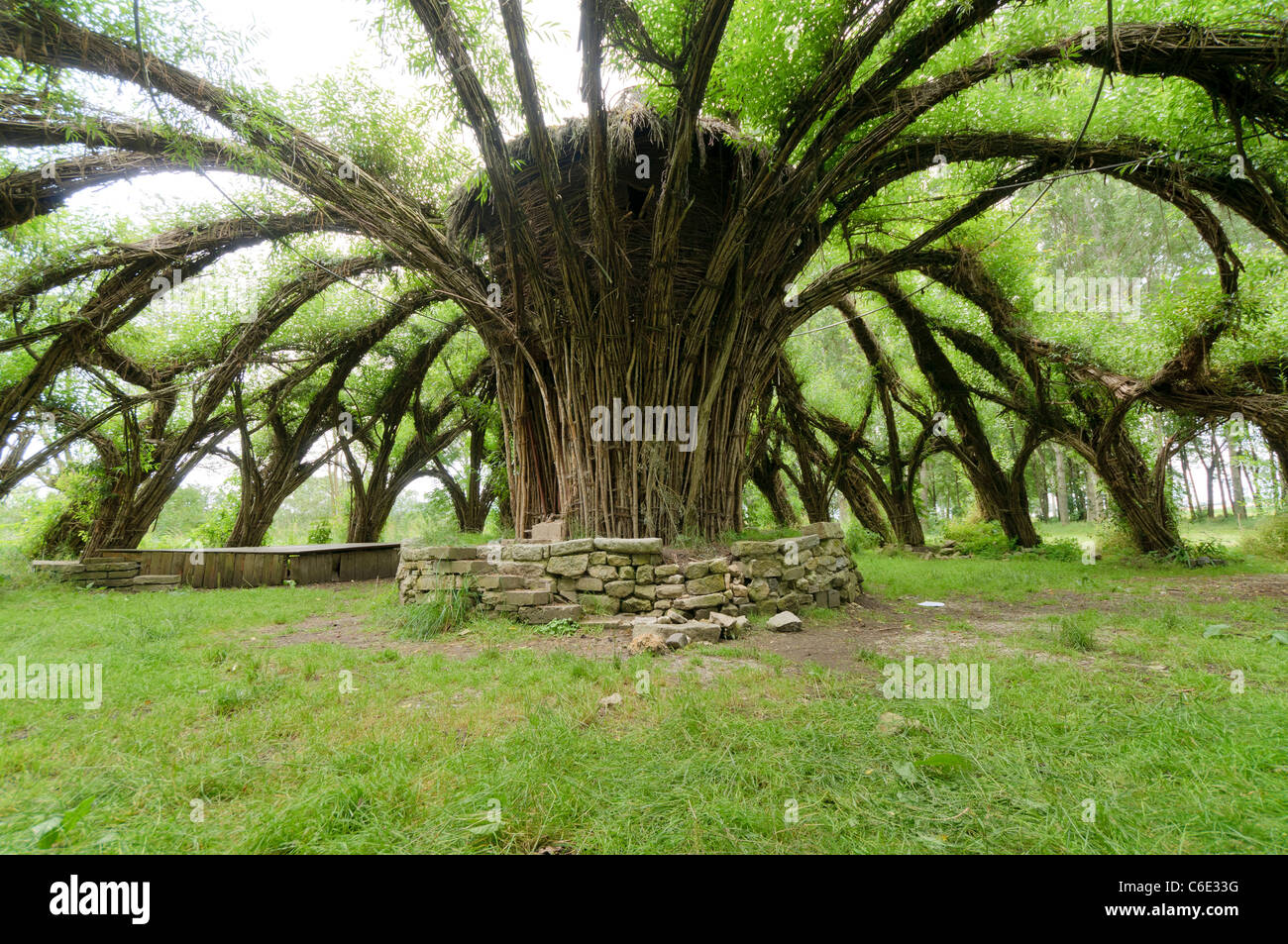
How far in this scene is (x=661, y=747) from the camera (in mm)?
2381

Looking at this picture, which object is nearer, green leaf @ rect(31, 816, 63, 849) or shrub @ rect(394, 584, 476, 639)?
green leaf @ rect(31, 816, 63, 849)

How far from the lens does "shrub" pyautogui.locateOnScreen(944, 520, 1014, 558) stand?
11.4m

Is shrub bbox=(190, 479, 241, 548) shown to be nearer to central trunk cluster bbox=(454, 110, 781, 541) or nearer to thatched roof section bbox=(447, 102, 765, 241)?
thatched roof section bbox=(447, 102, 765, 241)

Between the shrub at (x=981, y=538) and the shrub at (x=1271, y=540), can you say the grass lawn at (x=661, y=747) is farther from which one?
the shrub at (x=981, y=538)

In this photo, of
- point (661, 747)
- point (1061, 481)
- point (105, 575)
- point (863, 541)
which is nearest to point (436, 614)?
point (661, 747)

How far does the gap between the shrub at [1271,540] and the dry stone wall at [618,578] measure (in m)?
9.30

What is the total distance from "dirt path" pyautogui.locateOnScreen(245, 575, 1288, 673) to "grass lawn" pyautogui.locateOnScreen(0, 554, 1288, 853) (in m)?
0.07

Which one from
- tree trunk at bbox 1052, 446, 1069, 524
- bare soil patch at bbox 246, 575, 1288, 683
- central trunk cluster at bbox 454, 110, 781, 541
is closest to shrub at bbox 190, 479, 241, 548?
bare soil patch at bbox 246, 575, 1288, 683

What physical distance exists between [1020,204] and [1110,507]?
22.0 ft

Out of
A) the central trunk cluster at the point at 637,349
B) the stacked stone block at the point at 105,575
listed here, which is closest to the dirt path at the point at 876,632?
the central trunk cluster at the point at 637,349

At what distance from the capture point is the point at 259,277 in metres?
9.75
